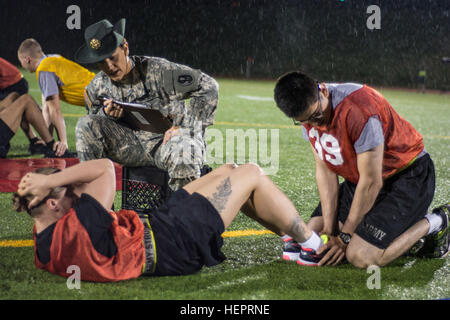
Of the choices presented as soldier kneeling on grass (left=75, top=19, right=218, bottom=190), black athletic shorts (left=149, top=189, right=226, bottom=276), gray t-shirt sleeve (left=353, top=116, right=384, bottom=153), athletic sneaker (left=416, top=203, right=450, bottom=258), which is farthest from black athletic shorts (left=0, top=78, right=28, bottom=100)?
athletic sneaker (left=416, top=203, right=450, bottom=258)

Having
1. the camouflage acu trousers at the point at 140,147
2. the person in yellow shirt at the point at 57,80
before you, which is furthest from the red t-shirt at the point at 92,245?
the person in yellow shirt at the point at 57,80

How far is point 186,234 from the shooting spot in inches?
94.8

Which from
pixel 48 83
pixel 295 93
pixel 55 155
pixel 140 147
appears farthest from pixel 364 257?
pixel 48 83

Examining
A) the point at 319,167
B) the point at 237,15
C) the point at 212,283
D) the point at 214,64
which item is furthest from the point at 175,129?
the point at 237,15

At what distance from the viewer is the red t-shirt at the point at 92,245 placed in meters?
2.24

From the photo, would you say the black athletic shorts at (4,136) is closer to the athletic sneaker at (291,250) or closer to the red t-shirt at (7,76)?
the red t-shirt at (7,76)

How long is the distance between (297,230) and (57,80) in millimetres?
4057

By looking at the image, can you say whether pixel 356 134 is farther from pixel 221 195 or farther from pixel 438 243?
pixel 438 243

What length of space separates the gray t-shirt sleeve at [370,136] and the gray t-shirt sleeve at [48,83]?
161 inches

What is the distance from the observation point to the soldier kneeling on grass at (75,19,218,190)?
3252 mm

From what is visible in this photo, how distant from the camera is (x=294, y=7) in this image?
2881 centimetres
